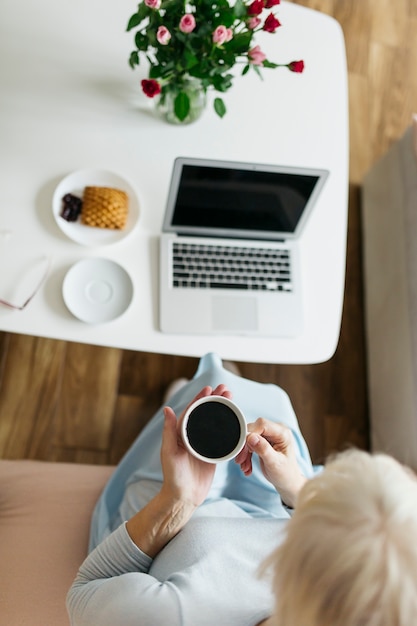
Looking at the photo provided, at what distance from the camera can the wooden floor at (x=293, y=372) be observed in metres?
1.63

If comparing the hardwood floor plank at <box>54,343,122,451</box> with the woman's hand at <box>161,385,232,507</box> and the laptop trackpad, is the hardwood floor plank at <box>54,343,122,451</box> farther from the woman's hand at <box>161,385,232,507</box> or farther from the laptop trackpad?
the woman's hand at <box>161,385,232,507</box>

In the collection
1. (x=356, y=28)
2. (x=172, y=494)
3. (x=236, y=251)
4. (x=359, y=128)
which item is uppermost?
(x=356, y=28)

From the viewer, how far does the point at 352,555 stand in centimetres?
55

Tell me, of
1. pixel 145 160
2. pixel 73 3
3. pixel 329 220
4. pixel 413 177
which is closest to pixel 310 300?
pixel 329 220

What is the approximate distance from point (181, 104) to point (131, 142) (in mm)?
154

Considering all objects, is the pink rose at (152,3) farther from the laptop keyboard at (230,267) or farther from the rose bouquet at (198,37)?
the laptop keyboard at (230,267)

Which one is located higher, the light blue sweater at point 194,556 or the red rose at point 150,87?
the red rose at point 150,87

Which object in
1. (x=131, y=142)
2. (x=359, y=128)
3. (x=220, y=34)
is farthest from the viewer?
(x=359, y=128)

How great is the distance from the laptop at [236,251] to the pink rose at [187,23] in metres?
0.24

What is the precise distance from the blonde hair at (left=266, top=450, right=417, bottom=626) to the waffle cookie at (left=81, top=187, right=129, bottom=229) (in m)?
0.70

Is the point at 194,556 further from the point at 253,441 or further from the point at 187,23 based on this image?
the point at 187,23

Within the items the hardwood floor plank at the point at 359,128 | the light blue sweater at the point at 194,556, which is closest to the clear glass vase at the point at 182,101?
the light blue sweater at the point at 194,556

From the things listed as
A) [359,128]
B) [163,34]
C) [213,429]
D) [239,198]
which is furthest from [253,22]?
[359,128]

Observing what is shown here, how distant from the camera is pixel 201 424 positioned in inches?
32.9
